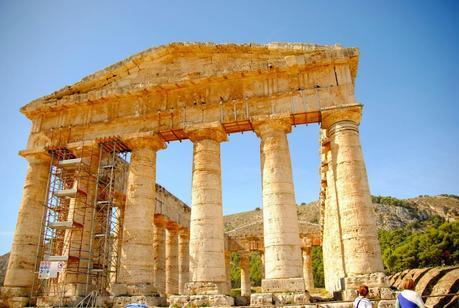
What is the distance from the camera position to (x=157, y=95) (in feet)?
61.3

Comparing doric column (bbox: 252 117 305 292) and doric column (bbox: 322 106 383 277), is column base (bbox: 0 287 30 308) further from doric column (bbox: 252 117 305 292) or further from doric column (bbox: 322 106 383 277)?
doric column (bbox: 322 106 383 277)

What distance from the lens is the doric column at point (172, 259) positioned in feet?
91.6

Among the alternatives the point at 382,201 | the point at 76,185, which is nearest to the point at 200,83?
the point at 76,185

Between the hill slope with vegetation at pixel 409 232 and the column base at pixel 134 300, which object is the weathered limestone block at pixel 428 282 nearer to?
the column base at pixel 134 300

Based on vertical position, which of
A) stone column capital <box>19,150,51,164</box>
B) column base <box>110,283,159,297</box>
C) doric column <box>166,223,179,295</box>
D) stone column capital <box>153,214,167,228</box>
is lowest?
column base <box>110,283,159,297</box>

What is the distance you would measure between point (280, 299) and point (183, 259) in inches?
696

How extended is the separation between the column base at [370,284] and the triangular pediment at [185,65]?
9203 millimetres

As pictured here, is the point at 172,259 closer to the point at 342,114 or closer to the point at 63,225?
the point at 63,225

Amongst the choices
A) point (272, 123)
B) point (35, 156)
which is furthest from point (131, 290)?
point (35, 156)

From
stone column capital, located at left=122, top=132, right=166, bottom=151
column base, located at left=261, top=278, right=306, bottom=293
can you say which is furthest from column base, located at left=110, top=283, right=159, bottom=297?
stone column capital, located at left=122, top=132, right=166, bottom=151

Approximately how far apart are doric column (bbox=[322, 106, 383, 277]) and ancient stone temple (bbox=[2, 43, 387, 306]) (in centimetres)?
5

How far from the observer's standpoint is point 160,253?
27.1 metres

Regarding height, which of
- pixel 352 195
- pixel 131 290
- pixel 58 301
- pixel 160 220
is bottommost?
pixel 58 301

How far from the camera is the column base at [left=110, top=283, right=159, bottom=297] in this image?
1535 cm
